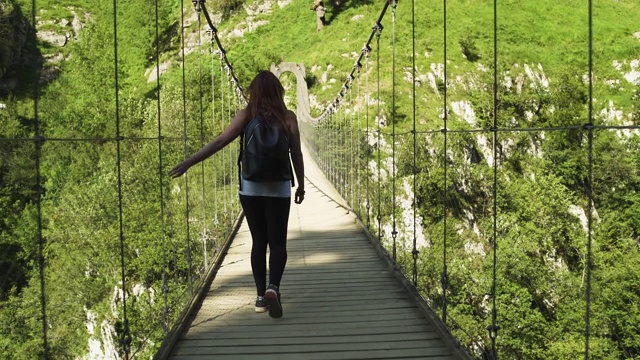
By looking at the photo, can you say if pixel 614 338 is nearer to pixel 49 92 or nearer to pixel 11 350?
pixel 11 350

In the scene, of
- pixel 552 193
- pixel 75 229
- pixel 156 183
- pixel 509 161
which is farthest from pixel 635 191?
pixel 75 229

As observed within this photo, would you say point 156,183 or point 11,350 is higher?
point 156,183

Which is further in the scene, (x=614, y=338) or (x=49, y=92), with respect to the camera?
(x=49, y=92)

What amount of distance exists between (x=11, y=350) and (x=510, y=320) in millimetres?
14199

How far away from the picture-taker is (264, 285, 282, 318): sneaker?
2.46 m

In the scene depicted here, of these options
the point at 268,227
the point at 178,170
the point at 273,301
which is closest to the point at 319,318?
the point at 273,301

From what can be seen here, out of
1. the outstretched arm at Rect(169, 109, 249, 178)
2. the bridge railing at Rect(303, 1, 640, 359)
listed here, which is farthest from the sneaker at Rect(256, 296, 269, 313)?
the bridge railing at Rect(303, 1, 640, 359)

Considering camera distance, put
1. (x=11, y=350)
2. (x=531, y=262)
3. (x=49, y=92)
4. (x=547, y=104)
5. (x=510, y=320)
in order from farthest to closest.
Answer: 1. (x=49, y=92)
2. (x=547, y=104)
3. (x=11, y=350)
4. (x=531, y=262)
5. (x=510, y=320)

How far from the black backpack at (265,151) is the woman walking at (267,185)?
0.7 inches

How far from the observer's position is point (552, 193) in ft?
50.9

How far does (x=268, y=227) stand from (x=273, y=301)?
350 mm

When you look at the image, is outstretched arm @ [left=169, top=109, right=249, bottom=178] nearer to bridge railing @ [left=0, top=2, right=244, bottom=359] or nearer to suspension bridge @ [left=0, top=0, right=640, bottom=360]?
suspension bridge @ [left=0, top=0, right=640, bottom=360]

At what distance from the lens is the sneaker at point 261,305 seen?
104 inches

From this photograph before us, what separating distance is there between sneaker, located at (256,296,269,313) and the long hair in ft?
2.74
